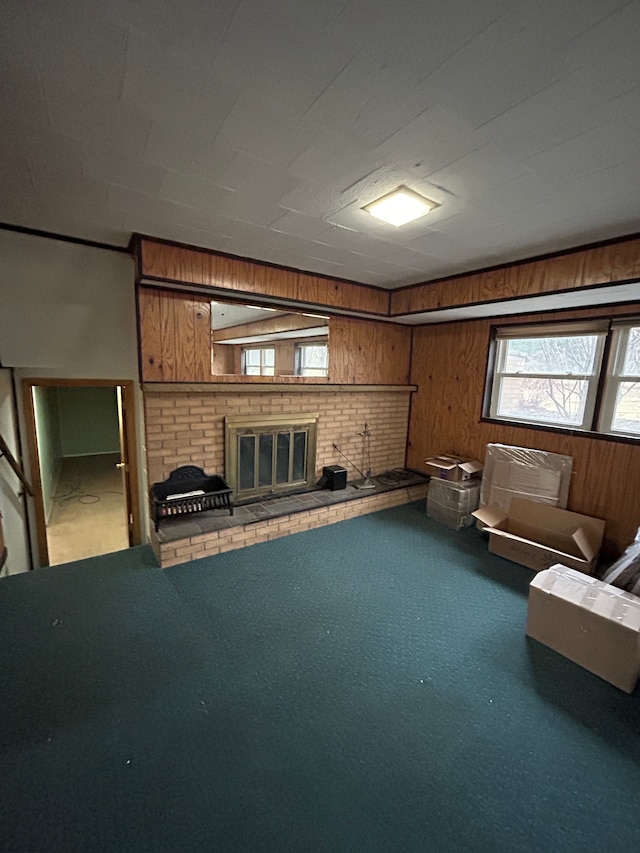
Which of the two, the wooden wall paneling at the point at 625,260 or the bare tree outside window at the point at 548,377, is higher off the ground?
the wooden wall paneling at the point at 625,260

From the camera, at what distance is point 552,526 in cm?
324

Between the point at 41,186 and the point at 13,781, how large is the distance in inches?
107

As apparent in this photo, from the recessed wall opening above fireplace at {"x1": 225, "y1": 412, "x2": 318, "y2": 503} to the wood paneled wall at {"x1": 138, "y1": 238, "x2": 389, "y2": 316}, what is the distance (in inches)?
47.1

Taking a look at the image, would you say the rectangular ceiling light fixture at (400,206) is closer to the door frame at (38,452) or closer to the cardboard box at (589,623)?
the cardboard box at (589,623)

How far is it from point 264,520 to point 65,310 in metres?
2.43

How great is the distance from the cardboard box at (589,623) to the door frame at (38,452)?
3.45 metres

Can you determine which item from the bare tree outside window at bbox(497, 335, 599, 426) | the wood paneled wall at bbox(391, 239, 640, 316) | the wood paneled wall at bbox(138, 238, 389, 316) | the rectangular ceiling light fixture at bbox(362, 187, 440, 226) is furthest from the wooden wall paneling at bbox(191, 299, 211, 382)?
the bare tree outside window at bbox(497, 335, 599, 426)

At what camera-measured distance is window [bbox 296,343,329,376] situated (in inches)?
156

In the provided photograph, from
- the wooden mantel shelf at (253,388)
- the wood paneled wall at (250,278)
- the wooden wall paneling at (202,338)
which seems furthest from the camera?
the wooden wall paneling at (202,338)

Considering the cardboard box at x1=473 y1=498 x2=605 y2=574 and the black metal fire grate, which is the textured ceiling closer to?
the black metal fire grate

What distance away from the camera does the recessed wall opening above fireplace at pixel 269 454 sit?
3438 mm

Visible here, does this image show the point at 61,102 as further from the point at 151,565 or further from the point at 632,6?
the point at 151,565

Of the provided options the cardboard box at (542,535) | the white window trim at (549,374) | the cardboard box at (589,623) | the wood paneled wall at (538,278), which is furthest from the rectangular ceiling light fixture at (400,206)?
the cardboard box at (542,535)

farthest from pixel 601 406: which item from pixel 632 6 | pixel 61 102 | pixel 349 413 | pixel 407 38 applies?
pixel 61 102
